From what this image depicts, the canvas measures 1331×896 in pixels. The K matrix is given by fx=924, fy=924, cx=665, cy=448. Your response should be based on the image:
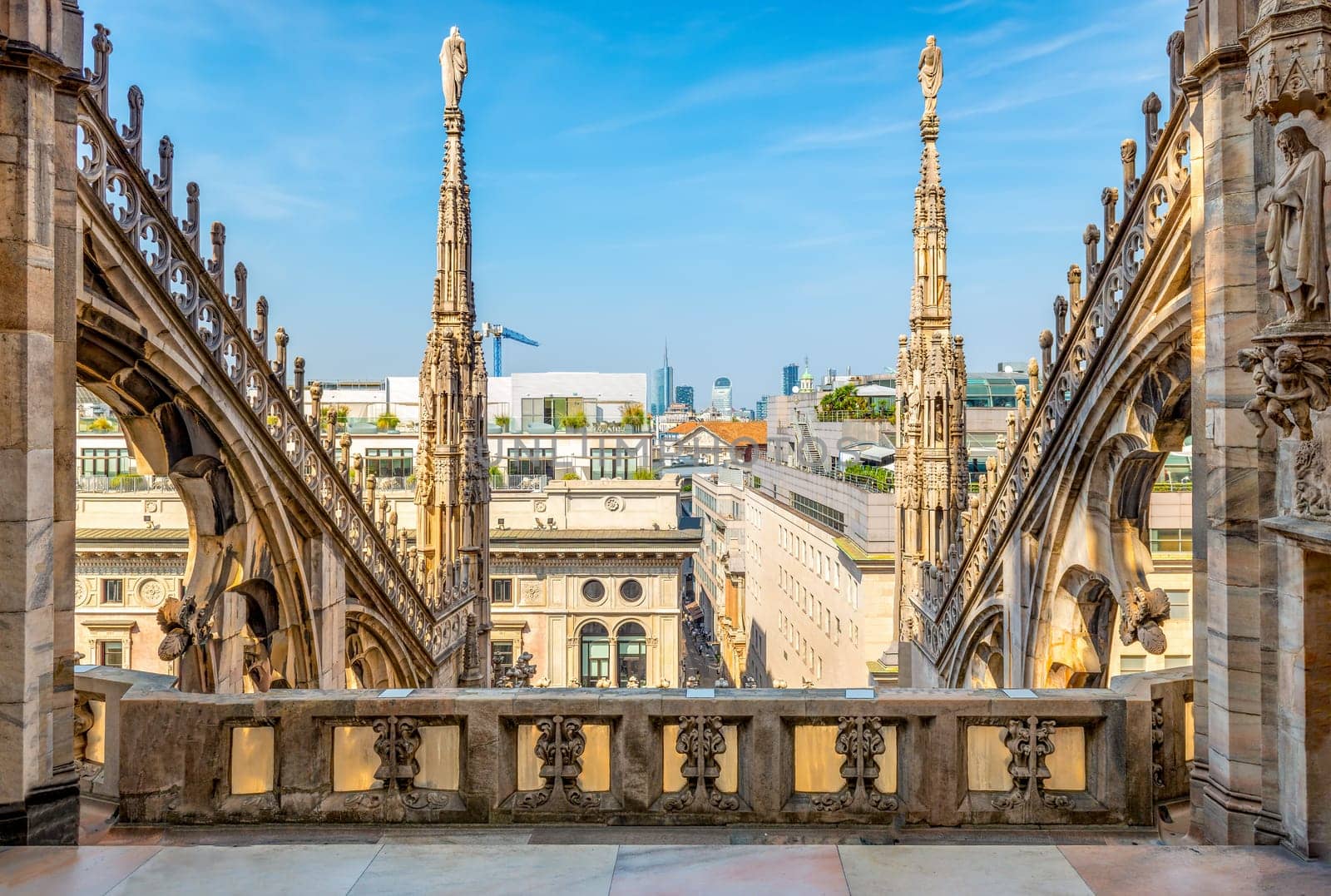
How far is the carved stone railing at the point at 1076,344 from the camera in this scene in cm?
762

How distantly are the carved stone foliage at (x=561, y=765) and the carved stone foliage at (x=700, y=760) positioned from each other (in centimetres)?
55

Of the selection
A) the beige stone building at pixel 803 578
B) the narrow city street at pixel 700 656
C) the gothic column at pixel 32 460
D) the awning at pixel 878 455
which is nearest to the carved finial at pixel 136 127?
the gothic column at pixel 32 460

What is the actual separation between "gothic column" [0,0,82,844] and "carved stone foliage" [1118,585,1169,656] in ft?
28.2

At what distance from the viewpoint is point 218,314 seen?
31.2ft

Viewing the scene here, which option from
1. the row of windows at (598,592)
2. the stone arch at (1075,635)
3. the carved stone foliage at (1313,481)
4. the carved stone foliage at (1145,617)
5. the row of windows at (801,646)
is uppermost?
the carved stone foliage at (1313,481)

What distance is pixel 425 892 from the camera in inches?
165

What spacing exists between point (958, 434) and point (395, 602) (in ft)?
35.3

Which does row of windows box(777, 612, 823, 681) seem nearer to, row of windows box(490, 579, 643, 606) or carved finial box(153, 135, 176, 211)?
row of windows box(490, 579, 643, 606)

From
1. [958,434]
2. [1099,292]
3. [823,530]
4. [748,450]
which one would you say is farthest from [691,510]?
[1099,292]

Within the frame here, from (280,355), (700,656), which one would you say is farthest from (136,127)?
(700,656)

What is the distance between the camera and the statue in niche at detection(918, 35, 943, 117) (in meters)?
18.7

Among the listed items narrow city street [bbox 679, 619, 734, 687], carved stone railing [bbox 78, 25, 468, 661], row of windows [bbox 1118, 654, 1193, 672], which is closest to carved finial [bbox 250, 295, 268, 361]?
carved stone railing [bbox 78, 25, 468, 661]

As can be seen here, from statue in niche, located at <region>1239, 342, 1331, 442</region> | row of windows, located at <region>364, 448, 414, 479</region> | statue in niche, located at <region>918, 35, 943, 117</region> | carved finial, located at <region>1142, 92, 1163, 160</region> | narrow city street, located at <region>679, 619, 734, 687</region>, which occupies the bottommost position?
narrow city street, located at <region>679, 619, 734, 687</region>

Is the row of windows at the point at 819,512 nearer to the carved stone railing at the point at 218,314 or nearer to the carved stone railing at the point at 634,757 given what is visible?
the carved stone railing at the point at 218,314
